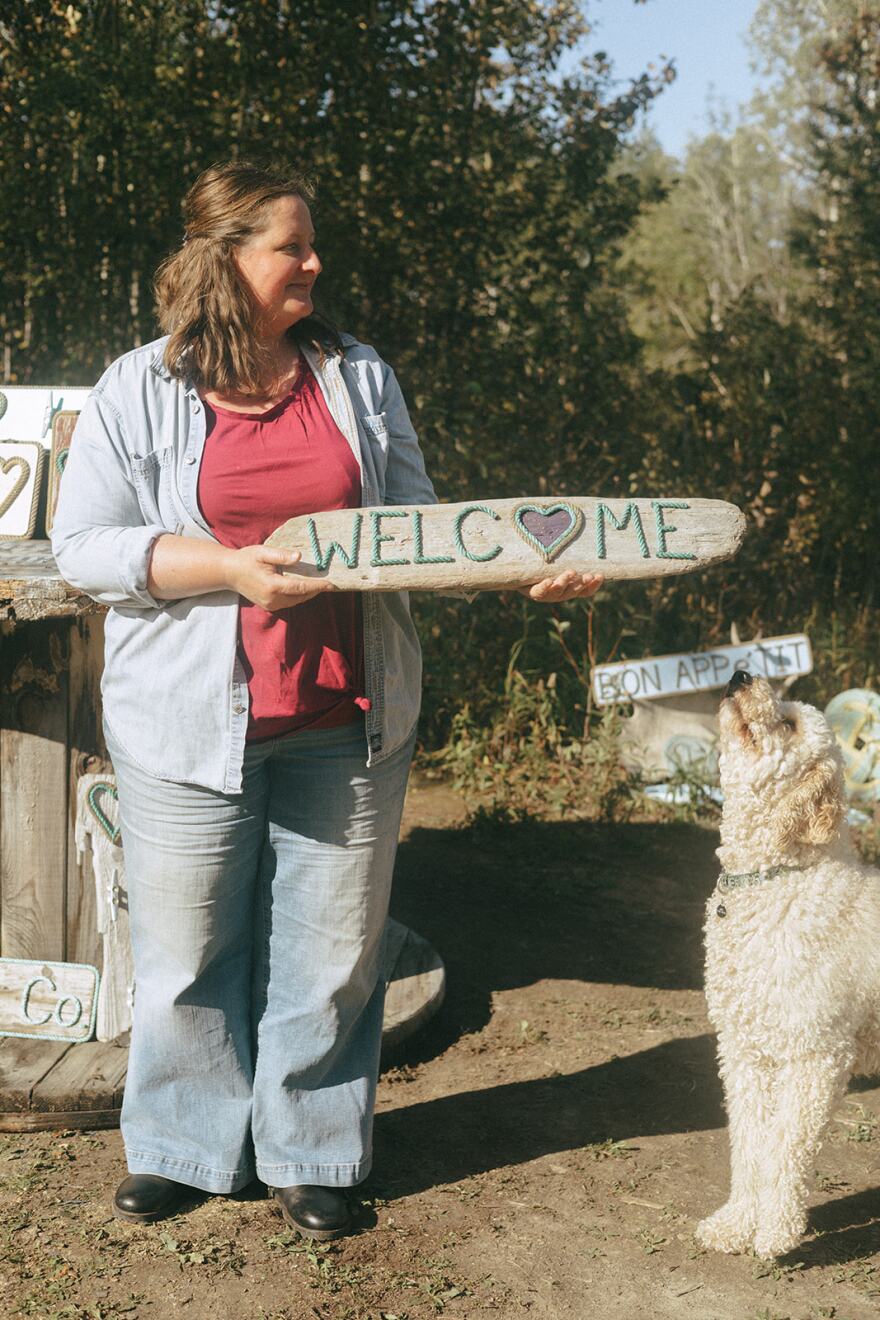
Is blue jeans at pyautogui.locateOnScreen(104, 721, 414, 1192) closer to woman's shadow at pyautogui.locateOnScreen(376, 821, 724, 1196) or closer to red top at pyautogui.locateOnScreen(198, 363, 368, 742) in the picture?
red top at pyautogui.locateOnScreen(198, 363, 368, 742)

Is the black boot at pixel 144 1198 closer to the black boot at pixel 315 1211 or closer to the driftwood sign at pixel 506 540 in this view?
the black boot at pixel 315 1211

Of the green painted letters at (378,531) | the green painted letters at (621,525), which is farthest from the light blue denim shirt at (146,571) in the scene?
the green painted letters at (621,525)

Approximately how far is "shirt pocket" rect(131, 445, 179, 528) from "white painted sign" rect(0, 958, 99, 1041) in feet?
5.02

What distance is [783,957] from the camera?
2789 millimetres

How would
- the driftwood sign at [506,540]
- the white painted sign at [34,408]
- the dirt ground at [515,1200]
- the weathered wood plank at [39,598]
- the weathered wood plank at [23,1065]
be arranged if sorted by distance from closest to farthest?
the driftwood sign at [506,540]
the dirt ground at [515,1200]
the weathered wood plank at [39,598]
the weathered wood plank at [23,1065]
the white painted sign at [34,408]

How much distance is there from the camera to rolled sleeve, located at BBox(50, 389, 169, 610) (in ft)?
8.23

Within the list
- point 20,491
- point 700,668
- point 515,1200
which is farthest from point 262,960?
point 700,668

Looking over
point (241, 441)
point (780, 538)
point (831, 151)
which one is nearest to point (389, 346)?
point (780, 538)

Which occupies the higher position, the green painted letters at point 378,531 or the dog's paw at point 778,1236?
the green painted letters at point 378,531

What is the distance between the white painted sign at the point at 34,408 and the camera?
149 inches

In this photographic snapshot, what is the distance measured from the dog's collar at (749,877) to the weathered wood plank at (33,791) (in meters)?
1.82

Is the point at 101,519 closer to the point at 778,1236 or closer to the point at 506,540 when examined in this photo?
the point at 506,540

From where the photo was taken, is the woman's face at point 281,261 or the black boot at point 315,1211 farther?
the black boot at point 315,1211

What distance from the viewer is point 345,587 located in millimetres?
2504
